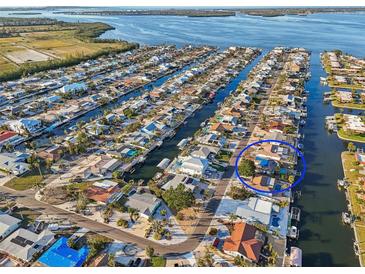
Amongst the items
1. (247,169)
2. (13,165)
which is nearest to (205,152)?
(247,169)

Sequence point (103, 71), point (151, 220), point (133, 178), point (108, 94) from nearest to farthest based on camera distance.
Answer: point (151, 220)
point (133, 178)
point (108, 94)
point (103, 71)

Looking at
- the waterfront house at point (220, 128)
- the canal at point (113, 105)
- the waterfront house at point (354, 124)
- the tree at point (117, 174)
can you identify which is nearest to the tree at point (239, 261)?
the tree at point (117, 174)

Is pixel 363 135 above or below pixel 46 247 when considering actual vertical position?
above

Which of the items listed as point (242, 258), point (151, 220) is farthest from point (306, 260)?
point (151, 220)

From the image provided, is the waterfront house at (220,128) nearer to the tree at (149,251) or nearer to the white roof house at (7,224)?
the tree at (149,251)

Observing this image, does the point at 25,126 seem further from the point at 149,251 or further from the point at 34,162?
the point at 149,251

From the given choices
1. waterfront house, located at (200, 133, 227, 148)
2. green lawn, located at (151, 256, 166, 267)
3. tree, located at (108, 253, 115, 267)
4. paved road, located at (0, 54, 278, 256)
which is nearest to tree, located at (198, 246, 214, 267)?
paved road, located at (0, 54, 278, 256)

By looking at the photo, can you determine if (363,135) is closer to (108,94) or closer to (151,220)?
(151,220)
